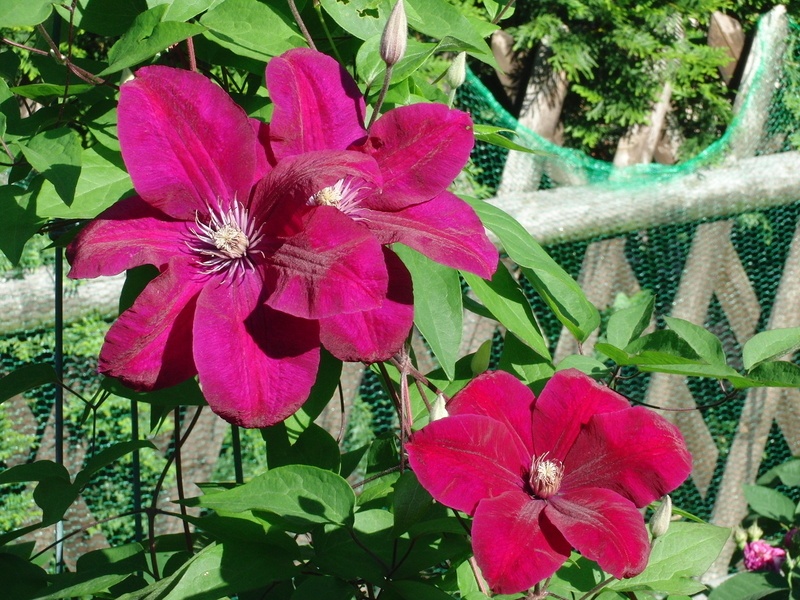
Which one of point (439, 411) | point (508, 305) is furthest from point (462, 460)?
Result: point (508, 305)

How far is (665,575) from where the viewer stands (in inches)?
23.7

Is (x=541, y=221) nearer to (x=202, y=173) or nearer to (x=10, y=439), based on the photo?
(x=10, y=439)

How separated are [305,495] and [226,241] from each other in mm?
169

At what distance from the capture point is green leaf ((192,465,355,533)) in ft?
1.77

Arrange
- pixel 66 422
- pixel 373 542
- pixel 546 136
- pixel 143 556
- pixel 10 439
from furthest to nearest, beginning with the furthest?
pixel 546 136
pixel 66 422
pixel 10 439
pixel 143 556
pixel 373 542

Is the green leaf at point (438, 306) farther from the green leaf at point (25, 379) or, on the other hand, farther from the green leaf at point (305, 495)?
the green leaf at point (25, 379)

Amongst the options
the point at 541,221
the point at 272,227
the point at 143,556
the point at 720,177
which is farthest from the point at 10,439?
the point at 720,177

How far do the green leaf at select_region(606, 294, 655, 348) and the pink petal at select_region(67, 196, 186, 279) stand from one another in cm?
35

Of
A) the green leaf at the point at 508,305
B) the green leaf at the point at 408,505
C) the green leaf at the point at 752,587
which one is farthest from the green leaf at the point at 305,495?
the green leaf at the point at 752,587

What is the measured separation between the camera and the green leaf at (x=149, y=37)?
1.53 feet

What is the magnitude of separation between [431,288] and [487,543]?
0.15 metres

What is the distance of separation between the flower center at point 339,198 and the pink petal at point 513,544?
0.60 feet

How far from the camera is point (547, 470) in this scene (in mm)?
521

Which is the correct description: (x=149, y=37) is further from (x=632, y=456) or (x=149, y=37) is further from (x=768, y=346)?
(x=768, y=346)
